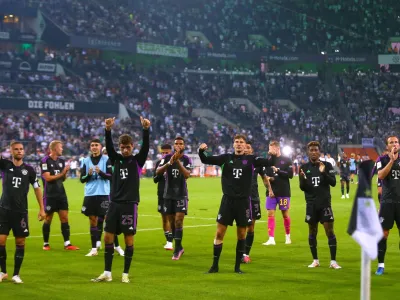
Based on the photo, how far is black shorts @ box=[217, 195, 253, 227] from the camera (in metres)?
14.1

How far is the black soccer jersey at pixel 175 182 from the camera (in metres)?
17.0

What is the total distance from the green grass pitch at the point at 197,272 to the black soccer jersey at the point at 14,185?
1301 millimetres

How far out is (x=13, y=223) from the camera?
12.9 m

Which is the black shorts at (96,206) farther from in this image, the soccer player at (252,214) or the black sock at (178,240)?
the soccer player at (252,214)

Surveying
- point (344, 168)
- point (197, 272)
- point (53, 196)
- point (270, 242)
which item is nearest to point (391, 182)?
point (197, 272)

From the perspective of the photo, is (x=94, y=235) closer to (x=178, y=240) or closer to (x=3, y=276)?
(x=178, y=240)

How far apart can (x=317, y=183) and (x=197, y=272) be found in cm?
286

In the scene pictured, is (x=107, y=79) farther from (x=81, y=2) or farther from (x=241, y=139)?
(x=241, y=139)

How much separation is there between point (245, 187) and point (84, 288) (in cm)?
346

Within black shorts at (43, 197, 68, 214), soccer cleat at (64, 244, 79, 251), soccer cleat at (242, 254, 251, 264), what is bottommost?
soccer cleat at (64, 244, 79, 251)

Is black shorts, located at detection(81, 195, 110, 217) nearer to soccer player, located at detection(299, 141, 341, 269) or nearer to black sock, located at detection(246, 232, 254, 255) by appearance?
black sock, located at detection(246, 232, 254, 255)

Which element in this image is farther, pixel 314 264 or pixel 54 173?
pixel 54 173

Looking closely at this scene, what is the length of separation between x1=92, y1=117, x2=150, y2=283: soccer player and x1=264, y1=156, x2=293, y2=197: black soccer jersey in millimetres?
7006

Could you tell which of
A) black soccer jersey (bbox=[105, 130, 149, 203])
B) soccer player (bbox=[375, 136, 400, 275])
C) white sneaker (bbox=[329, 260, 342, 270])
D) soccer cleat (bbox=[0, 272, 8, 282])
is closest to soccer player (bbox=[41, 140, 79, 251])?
soccer cleat (bbox=[0, 272, 8, 282])
